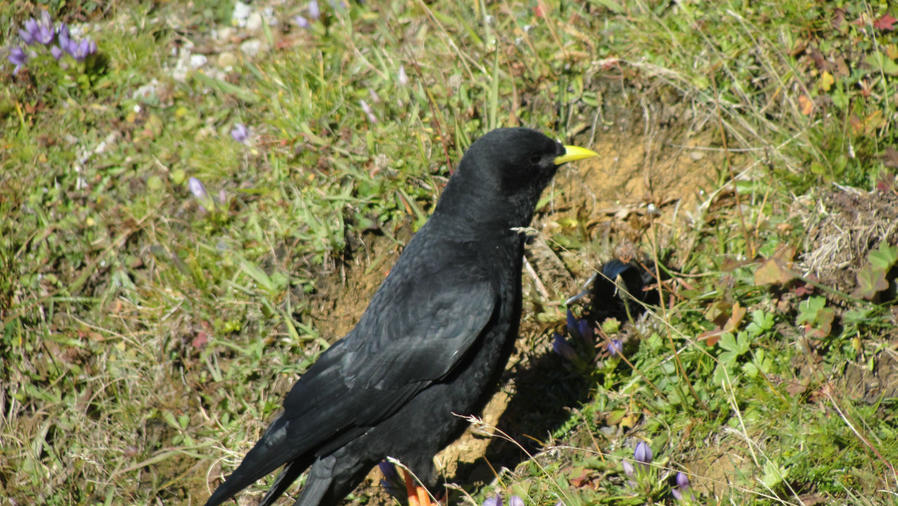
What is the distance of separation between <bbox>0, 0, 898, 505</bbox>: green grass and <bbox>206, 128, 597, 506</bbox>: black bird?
58 cm

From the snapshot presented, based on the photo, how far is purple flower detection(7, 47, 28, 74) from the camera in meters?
6.82

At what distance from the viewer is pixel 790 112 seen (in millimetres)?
4746

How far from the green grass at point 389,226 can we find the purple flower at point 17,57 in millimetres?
101

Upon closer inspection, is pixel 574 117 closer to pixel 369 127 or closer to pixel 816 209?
pixel 369 127

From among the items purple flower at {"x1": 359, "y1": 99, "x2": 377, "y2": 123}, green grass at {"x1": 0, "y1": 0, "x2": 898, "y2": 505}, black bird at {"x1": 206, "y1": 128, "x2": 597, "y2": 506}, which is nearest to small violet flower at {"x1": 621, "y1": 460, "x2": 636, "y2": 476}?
green grass at {"x1": 0, "y1": 0, "x2": 898, "y2": 505}

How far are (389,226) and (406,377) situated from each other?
167 cm

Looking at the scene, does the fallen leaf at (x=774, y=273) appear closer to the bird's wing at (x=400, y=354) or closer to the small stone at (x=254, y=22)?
the bird's wing at (x=400, y=354)

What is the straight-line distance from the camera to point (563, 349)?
4.52m

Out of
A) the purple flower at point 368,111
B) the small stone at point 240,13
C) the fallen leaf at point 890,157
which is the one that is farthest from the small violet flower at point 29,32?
the fallen leaf at point 890,157

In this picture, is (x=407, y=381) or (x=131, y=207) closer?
(x=407, y=381)

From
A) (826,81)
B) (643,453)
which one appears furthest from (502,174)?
(826,81)

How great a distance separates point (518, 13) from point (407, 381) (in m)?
3.32

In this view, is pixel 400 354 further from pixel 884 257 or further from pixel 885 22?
pixel 885 22

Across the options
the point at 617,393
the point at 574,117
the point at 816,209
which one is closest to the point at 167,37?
the point at 574,117
